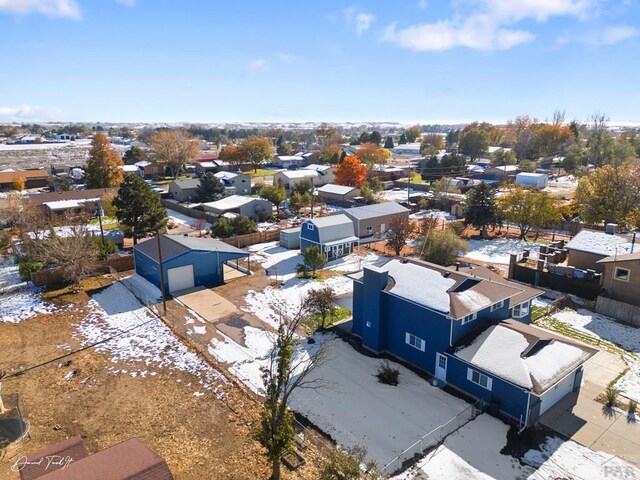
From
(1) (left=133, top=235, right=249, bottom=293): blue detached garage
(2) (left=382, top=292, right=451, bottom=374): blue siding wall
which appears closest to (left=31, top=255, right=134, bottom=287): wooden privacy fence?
(1) (left=133, top=235, right=249, bottom=293): blue detached garage

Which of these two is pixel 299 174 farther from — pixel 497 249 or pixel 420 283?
pixel 420 283

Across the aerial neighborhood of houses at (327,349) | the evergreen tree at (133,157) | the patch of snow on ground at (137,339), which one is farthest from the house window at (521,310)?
the evergreen tree at (133,157)

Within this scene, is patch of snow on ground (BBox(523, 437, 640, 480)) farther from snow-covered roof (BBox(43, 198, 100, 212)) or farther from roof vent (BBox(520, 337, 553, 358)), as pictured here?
snow-covered roof (BBox(43, 198, 100, 212))

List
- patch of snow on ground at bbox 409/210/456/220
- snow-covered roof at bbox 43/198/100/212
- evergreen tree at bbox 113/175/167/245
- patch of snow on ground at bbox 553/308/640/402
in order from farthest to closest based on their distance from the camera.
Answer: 1. patch of snow on ground at bbox 409/210/456/220
2. snow-covered roof at bbox 43/198/100/212
3. evergreen tree at bbox 113/175/167/245
4. patch of snow on ground at bbox 553/308/640/402

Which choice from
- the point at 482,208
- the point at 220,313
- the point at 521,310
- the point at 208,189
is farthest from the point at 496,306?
the point at 208,189

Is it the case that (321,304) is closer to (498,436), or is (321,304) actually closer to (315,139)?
(498,436)

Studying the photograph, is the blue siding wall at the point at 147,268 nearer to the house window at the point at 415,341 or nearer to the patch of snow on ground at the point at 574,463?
the house window at the point at 415,341

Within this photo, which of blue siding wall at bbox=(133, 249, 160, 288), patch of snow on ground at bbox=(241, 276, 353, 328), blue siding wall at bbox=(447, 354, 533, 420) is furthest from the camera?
blue siding wall at bbox=(133, 249, 160, 288)
